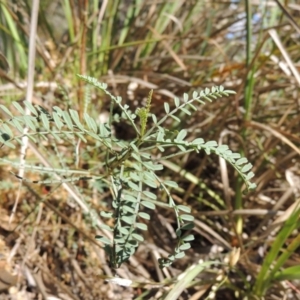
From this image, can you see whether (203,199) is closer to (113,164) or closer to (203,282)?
(203,282)

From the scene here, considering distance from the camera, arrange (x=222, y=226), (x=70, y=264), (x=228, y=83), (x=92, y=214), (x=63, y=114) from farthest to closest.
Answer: (x=228, y=83) → (x=222, y=226) → (x=70, y=264) → (x=92, y=214) → (x=63, y=114)

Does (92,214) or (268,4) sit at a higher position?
(268,4)

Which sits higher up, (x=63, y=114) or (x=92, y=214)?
(x=63, y=114)

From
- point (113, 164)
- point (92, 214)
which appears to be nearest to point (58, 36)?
point (92, 214)

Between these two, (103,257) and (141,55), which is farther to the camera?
(141,55)

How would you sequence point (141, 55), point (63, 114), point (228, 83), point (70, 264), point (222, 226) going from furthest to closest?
point (141, 55) < point (228, 83) < point (222, 226) < point (70, 264) < point (63, 114)

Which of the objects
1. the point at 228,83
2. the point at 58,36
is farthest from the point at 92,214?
the point at 58,36

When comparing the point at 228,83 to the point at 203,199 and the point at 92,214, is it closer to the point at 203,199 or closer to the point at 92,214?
the point at 203,199

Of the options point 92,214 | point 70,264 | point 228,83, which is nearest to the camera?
point 92,214

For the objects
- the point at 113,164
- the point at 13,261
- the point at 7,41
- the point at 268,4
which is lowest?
the point at 13,261
